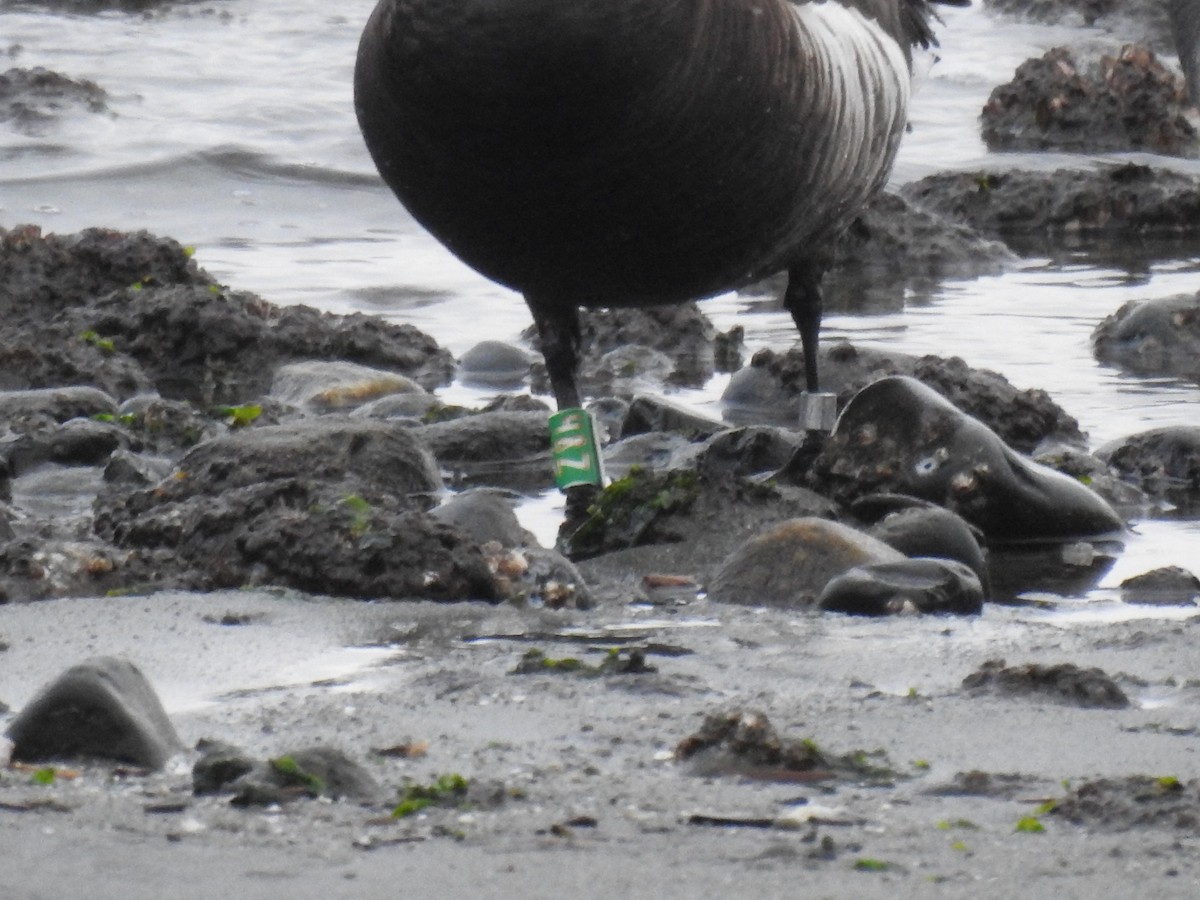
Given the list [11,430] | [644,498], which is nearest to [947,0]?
[644,498]


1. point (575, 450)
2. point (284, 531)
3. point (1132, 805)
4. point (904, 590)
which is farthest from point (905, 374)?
point (1132, 805)

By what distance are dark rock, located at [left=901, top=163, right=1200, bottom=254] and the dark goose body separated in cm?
520

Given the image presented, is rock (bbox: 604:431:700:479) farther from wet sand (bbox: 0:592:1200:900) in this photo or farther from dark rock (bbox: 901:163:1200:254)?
dark rock (bbox: 901:163:1200:254)

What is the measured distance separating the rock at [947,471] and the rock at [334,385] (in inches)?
80.0

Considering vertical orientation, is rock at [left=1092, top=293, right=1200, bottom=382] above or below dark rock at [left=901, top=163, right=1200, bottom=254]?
below

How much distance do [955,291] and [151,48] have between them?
10193mm

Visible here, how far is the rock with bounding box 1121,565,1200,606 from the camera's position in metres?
4.73

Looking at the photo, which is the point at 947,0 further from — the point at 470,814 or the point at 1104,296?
the point at 470,814

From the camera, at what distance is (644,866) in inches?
99.0

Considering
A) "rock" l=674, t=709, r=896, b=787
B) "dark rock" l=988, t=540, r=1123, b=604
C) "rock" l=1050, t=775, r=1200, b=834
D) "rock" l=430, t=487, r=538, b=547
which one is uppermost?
"rock" l=1050, t=775, r=1200, b=834

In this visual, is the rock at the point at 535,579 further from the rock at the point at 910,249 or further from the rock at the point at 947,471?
the rock at the point at 910,249

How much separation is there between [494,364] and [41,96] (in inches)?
308

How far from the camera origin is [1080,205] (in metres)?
10.8

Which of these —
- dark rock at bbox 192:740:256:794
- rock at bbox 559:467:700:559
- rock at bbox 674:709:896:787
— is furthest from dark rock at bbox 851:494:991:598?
dark rock at bbox 192:740:256:794
